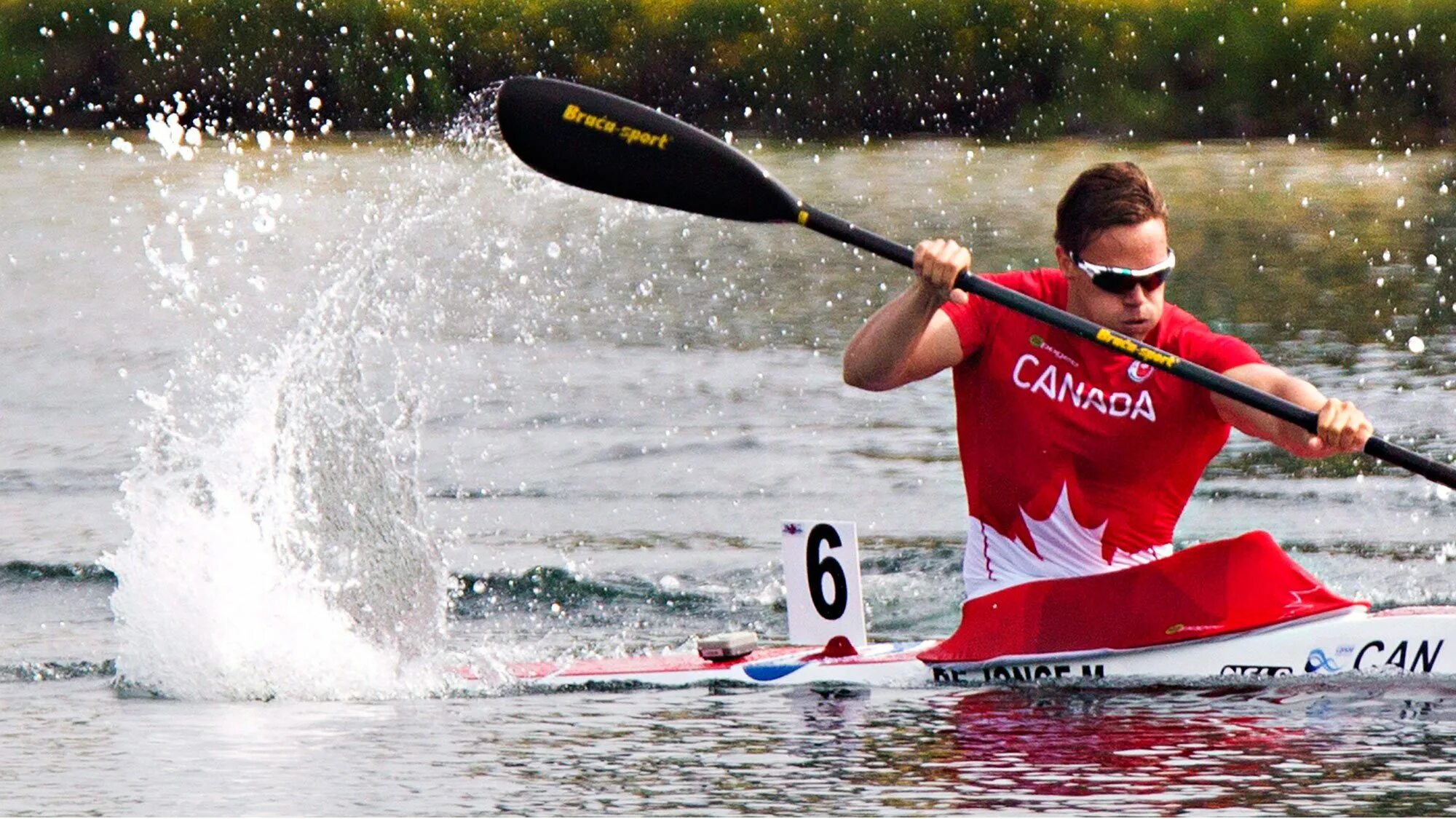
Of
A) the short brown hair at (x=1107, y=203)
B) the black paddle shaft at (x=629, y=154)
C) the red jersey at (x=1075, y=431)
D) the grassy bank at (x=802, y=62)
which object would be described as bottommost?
the red jersey at (x=1075, y=431)

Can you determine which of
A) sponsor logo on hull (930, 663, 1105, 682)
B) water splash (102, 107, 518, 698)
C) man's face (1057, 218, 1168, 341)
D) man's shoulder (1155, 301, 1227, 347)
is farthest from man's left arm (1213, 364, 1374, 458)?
water splash (102, 107, 518, 698)

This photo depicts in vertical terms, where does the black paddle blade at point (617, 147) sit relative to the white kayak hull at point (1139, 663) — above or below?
above

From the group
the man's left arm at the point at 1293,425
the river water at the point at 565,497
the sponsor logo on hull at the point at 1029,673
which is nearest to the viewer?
the river water at the point at 565,497

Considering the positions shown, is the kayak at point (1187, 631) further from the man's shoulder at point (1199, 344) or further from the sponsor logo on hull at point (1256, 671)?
the man's shoulder at point (1199, 344)

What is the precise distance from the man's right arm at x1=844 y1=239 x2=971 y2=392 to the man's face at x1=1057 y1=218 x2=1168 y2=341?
293 millimetres

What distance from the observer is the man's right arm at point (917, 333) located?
17.6ft

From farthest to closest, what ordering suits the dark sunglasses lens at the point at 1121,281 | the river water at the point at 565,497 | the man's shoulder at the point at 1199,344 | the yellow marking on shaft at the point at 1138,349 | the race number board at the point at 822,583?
the race number board at the point at 822,583 < the man's shoulder at the point at 1199,344 < the dark sunglasses lens at the point at 1121,281 < the yellow marking on shaft at the point at 1138,349 < the river water at the point at 565,497

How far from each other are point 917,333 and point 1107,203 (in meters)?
0.58

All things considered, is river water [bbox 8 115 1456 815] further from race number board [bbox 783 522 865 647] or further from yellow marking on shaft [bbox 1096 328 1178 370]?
yellow marking on shaft [bbox 1096 328 1178 370]

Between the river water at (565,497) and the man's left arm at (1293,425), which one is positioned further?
the man's left arm at (1293,425)

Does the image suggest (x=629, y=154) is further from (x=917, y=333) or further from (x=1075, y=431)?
(x=1075, y=431)

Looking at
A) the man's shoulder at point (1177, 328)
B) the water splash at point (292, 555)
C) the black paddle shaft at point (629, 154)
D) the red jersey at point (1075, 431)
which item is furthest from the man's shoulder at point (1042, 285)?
the water splash at point (292, 555)

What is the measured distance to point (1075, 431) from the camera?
575 centimetres

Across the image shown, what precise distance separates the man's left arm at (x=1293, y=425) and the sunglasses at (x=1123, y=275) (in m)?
0.31
